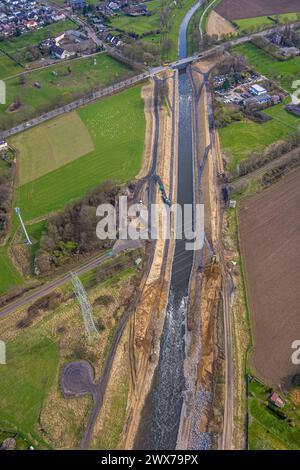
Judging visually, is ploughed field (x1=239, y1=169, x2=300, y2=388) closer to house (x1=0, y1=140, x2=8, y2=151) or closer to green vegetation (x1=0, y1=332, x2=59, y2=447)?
green vegetation (x1=0, y1=332, x2=59, y2=447)

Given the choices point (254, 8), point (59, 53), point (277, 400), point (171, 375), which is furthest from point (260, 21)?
point (277, 400)

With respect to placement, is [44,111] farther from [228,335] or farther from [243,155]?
[228,335]

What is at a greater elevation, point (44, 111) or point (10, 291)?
point (44, 111)

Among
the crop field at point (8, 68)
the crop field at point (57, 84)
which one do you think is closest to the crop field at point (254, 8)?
the crop field at point (57, 84)

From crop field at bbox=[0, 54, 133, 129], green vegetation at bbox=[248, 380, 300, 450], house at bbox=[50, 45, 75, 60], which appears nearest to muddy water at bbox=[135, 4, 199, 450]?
green vegetation at bbox=[248, 380, 300, 450]

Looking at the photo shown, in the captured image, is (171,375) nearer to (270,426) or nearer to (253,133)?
(270,426)
